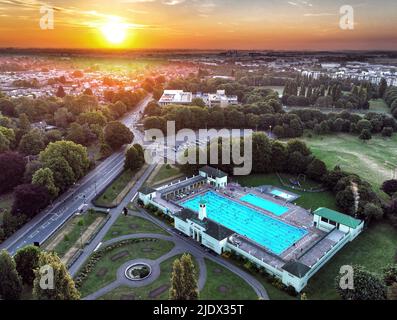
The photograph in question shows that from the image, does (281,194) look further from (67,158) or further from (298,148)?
(67,158)

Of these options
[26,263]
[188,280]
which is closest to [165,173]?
[26,263]

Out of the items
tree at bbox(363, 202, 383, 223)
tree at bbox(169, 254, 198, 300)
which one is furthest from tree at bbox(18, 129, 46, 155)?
tree at bbox(363, 202, 383, 223)

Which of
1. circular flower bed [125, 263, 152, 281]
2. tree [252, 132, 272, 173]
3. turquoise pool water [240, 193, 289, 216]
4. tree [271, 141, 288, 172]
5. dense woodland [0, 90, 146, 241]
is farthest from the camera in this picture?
tree [271, 141, 288, 172]

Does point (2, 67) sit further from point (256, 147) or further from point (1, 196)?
point (256, 147)

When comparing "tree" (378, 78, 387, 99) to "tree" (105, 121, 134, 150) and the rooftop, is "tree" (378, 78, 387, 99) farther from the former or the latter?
the rooftop

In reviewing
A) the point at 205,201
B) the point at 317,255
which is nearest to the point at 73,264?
the point at 205,201

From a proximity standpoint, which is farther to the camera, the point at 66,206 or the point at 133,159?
the point at 133,159
